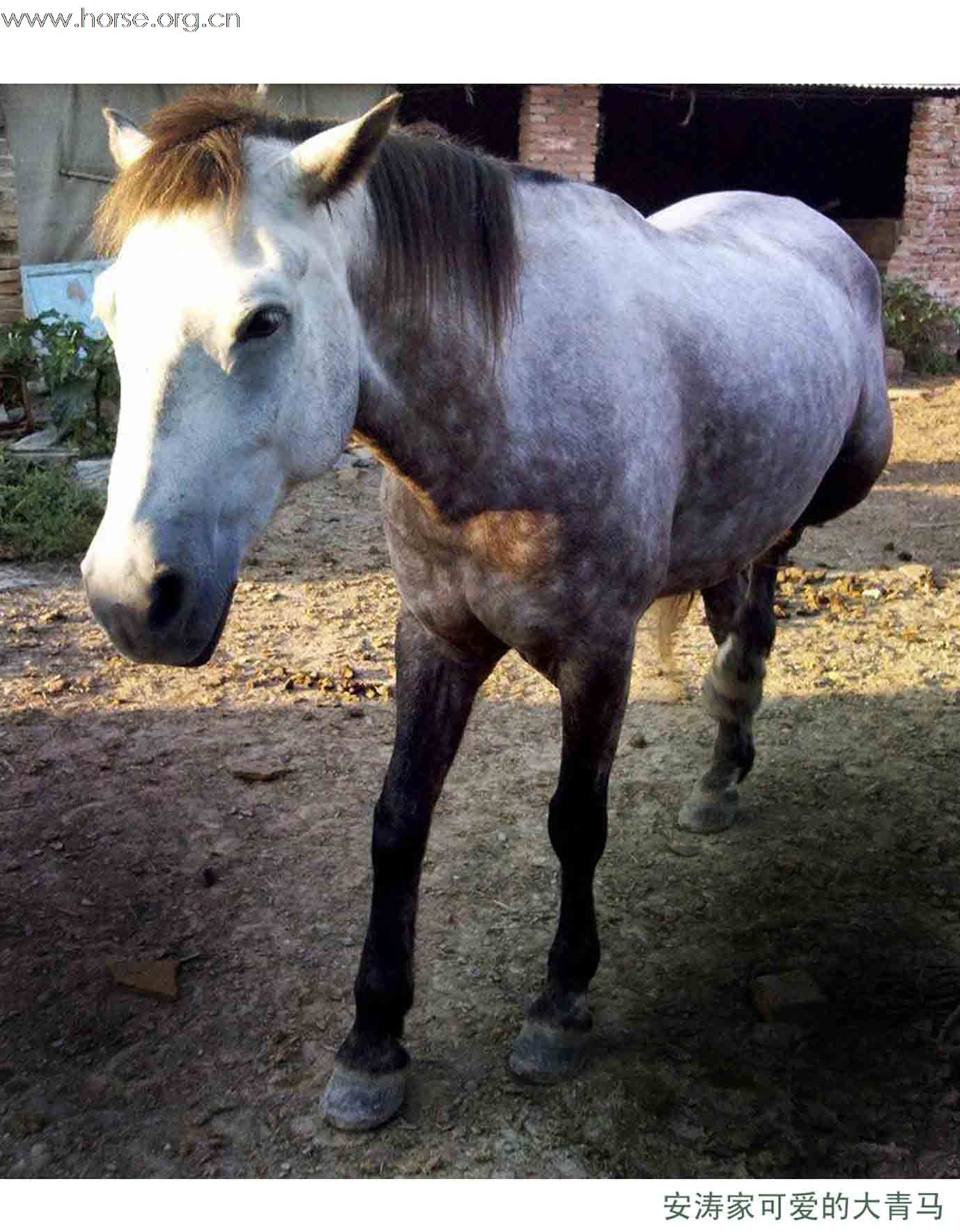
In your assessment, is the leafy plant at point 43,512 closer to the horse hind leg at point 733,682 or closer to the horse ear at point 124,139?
the horse hind leg at point 733,682

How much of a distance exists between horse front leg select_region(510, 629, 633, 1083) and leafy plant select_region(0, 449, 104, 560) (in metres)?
3.81

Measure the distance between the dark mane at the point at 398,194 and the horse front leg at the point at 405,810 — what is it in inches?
30.5

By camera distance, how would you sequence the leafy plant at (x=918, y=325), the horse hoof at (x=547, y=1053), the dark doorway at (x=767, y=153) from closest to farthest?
the horse hoof at (x=547, y=1053), the leafy plant at (x=918, y=325), the dark doorway at (x=767, y=153)

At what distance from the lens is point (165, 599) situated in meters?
1.71

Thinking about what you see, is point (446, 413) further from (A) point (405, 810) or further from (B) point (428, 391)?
(A) point (405, 810)

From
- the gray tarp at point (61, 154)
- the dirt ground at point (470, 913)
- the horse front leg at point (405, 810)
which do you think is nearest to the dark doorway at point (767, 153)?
the gray tarp at point (61, 154)

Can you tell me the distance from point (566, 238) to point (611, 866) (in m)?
1.84

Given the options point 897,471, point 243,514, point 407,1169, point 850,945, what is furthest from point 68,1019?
point 897,471

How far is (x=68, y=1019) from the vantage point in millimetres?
2695

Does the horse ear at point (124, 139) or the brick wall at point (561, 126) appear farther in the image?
the brick wall at point (561, 126)

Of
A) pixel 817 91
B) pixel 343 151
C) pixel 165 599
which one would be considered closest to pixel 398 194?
pixel 343 151

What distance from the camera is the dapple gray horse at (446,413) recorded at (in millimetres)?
1729

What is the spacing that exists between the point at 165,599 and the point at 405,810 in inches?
39.6
